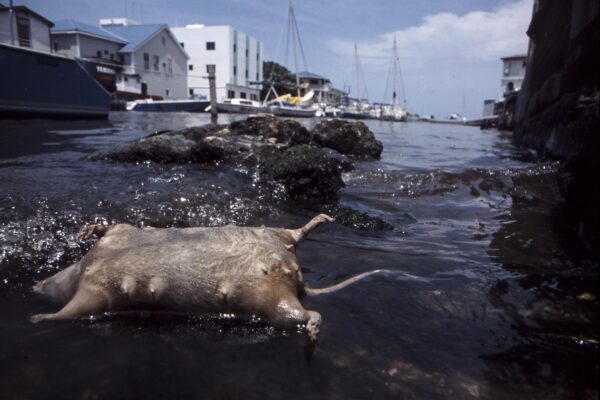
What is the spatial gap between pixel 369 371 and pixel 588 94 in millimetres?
7974

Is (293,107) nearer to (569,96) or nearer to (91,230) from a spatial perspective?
(569,96)

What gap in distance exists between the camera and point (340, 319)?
118 inches

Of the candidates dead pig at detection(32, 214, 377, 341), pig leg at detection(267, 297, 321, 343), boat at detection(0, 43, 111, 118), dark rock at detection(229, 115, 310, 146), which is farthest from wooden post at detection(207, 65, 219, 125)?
pig leg at detection(267, 297, 321, 343)

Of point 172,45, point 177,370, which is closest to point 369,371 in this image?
point 177,370

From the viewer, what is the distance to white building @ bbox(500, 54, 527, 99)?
59.4 metres

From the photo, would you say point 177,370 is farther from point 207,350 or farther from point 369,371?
point 369,371

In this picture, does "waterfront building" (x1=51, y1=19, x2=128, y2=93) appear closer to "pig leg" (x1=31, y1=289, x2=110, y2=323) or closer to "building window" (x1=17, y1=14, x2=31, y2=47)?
"building window" (x1=17, y1=14, x2=31, y2=47)

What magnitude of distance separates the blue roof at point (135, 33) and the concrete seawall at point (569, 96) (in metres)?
41.4

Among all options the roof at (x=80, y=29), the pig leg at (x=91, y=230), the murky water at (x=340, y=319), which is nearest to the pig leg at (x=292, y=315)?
the murky water at (x=340, y=319)

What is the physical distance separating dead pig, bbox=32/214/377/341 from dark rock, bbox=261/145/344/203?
12.1 ft

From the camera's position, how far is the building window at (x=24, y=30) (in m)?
33.7

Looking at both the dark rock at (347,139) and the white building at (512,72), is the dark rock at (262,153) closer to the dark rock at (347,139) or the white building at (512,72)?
the dark rock at (347,139)

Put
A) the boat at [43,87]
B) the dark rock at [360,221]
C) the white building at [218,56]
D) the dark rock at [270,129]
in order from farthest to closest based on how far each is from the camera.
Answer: the white building at [218,56] → the boat at [43,87] → the dark rock at [270,129] → the dark rock at [360,221]

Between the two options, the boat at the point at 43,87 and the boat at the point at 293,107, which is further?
the boat at the point at 293,107
